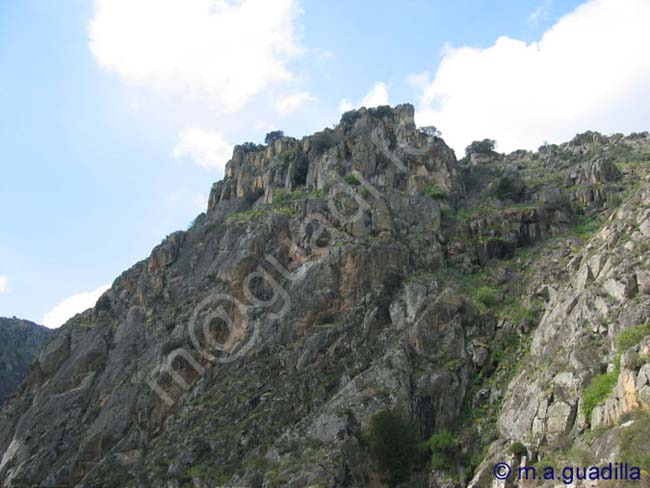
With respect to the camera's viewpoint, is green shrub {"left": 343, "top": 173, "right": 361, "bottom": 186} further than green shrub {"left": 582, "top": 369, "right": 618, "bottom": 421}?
Yes

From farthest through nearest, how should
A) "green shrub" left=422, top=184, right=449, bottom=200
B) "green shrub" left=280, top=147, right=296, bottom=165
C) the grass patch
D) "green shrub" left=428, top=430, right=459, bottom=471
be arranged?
"green shrub" left=280, top=147, right=296, bottom=165 → "green shrub" left=422, top=184, right=449, bottom=200 → the grass patch → "green shrub" left=428, top=430, right=459, bottom=471

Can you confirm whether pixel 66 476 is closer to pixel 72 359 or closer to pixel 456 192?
pixel 72 359

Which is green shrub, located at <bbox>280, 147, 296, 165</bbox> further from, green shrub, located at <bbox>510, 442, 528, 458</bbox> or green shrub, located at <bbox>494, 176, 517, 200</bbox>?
green shrub, located at <bbox>510, 442, 528, 458</bbox>

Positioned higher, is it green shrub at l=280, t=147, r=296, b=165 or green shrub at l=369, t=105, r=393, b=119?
green shrub at l=369, t=105, r=393, b=119

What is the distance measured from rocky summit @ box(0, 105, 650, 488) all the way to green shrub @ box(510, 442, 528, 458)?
86 millimetres

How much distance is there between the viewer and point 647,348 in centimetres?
2348

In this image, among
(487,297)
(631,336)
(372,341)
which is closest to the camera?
(631,336)

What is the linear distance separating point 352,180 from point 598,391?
34.0 m

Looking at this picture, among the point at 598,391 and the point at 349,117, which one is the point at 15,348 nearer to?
the point at 349,117

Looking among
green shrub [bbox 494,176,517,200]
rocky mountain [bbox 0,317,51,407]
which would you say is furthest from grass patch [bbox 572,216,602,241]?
rocky mountain [bbox 0,317,51,407]

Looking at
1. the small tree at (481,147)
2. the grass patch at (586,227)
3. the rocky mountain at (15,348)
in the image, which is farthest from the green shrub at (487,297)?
the rocky mountain at (15,348)

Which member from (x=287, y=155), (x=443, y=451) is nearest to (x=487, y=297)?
(x=443, y=451)

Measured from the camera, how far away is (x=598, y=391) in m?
24.9

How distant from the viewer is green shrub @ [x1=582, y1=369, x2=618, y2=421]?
24.5 metres
